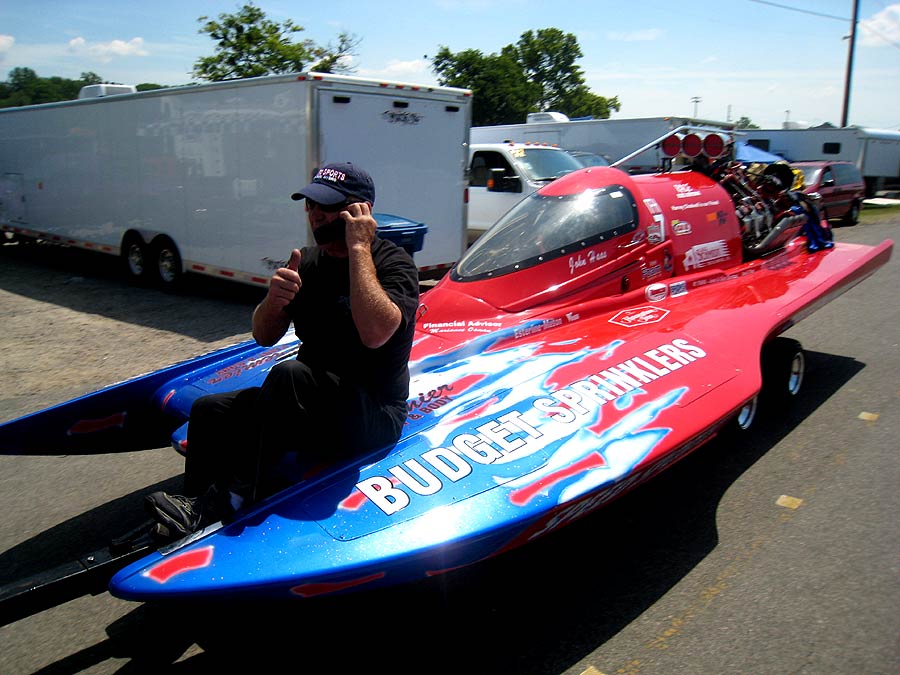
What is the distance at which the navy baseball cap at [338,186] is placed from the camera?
288cm

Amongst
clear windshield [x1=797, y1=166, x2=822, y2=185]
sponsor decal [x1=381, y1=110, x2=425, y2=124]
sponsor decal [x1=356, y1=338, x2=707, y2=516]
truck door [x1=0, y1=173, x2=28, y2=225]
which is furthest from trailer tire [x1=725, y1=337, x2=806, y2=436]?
truck door [x1=0, y1=173, x2=28, y2=225]

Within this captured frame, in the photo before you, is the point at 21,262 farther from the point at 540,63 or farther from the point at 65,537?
the point at 540,63

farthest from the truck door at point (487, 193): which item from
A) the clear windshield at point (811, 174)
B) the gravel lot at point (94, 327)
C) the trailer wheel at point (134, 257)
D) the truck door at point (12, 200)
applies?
the clear windshield at point (811, 174)

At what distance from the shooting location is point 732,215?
6.06m

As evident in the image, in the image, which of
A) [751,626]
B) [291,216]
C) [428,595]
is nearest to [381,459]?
[428,595]

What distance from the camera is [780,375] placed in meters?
5.31

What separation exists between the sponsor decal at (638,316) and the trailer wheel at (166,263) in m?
7.52

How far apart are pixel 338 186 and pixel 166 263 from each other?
851 cm

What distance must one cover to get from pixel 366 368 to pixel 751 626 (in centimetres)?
186

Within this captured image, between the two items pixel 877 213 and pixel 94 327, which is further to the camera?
pixel 877 213

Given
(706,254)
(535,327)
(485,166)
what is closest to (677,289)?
(706,254)

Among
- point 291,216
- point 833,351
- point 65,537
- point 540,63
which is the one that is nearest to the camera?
point 65,537

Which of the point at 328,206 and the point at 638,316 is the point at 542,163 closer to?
the point at 638,316

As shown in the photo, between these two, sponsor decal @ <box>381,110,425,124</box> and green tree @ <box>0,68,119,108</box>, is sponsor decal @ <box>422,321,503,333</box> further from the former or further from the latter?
green tree @ <box>0,68,119,108</box>
